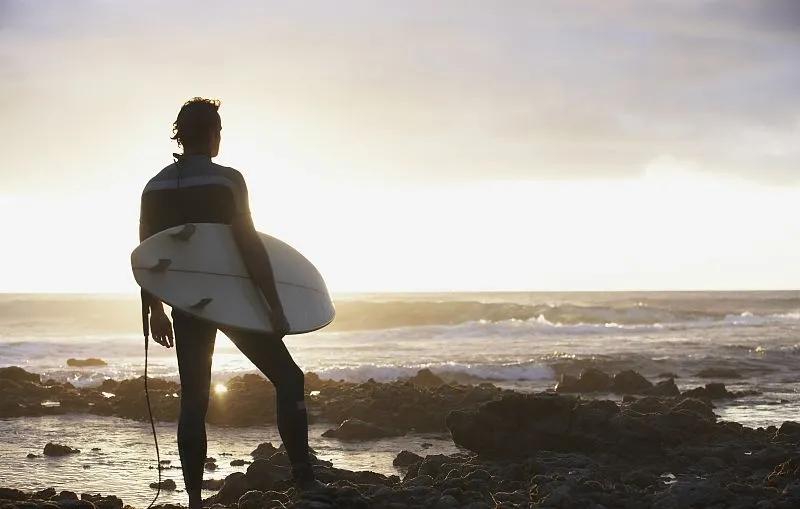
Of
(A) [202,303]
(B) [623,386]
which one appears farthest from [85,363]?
(A) [202,303]

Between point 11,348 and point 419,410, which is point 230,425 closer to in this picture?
point 419,410

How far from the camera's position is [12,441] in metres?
8.82

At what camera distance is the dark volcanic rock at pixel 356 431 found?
9289mm

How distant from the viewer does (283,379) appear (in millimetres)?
4293

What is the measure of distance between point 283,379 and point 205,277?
2.11 feet

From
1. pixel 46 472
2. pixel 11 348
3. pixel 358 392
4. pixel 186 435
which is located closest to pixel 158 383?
pixel 358 392

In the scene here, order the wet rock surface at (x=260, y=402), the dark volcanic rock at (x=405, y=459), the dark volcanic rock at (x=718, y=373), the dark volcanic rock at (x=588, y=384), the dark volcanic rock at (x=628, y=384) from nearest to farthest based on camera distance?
the dark volcanic rock at (x=405, y=459), the wet rock surface at (x=260, y=402), the dark volcanic rock at (x=628, y=384), the dark volcanic rock at (x=588, y=384), the dark volcanic rock at (x=718, y=373)

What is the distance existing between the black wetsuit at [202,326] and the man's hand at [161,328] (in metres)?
0.04

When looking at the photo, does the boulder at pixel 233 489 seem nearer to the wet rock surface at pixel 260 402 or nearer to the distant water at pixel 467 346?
the wet rock surface at pixel 260 402

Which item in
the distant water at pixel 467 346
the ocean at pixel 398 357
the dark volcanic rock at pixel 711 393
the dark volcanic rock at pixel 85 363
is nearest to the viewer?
the ocean at pixel 398 357

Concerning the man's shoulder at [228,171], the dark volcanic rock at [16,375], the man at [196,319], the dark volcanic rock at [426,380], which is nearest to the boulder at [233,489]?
the man at [196,319]

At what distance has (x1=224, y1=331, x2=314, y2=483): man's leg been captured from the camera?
4.26m

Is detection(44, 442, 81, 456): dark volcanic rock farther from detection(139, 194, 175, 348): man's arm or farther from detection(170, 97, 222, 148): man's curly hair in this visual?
detection(170, 97, 222, 148): man's curly hair

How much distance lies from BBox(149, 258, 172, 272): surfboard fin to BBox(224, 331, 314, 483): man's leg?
17.6 inches
